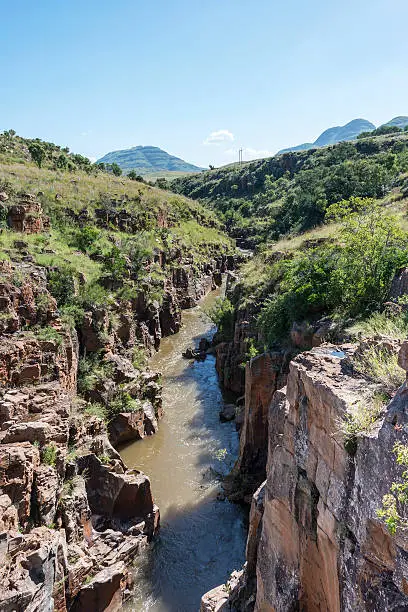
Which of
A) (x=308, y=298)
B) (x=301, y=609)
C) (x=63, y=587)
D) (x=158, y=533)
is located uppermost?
(x=308, y=298)

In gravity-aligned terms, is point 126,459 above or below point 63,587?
below

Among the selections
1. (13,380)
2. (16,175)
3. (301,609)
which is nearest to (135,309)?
(13,380)

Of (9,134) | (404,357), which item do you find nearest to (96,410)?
(404,357)

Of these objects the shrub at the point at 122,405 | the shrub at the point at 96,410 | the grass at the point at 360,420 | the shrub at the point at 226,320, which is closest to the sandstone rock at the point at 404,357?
the grass at the point at 360,420

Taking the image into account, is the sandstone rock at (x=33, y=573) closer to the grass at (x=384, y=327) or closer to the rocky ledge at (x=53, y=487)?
the rocky ledge at (x=53, y=487)

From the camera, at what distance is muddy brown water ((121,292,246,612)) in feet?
41.7

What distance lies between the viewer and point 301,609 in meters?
7.20

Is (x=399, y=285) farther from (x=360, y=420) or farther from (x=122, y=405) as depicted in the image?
(x=122, y=405)

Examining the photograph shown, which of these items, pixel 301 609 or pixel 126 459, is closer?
pixel 301 609

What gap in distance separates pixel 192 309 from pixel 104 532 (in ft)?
93.9

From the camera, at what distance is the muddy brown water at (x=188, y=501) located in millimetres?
12711

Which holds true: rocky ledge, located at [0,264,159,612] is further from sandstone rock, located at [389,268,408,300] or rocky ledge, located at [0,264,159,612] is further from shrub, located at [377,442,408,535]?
sandstone rock, located at [389,268,408,300]

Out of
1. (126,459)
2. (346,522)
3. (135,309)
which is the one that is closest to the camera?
(346,522)

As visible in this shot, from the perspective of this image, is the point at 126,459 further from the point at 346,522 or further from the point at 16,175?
the point at 16,175
